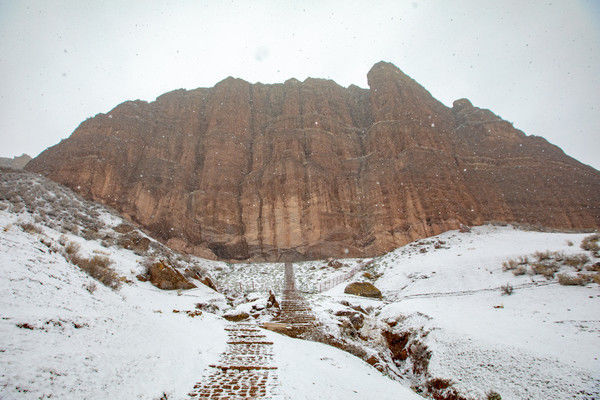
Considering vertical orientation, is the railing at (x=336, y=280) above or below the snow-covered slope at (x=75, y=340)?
below

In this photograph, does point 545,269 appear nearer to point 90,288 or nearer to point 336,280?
point 90,288

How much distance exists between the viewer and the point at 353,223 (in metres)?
33.3

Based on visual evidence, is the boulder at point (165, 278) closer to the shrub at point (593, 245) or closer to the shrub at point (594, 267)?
the shrub at point (594, 267)

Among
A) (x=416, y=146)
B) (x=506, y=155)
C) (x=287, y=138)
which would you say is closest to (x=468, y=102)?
(x=506, y=155)

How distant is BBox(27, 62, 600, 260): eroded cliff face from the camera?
3108cm

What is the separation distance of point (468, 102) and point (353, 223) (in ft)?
109

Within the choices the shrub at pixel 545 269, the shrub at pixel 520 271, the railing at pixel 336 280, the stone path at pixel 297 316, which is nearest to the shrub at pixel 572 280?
the shrub at pixel 545 269

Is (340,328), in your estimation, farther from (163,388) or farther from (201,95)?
(201,95)

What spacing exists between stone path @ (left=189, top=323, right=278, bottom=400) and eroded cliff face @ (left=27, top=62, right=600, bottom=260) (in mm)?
25437

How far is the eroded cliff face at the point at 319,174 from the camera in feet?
102

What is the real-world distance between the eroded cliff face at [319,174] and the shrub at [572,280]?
2048 centimetres

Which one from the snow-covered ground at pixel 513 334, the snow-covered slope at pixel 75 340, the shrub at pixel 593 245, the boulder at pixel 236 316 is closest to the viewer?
the snow-covered slope at pixel 75 340

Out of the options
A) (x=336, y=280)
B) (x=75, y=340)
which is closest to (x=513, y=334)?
(x=75, y=340)

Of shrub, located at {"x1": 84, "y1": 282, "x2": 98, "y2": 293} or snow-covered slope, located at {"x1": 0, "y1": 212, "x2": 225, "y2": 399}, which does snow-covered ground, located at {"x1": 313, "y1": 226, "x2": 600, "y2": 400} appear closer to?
snow-covered slope, located at {"x1": 0, "y1": 212, "x2": 225, "y2": 399}
